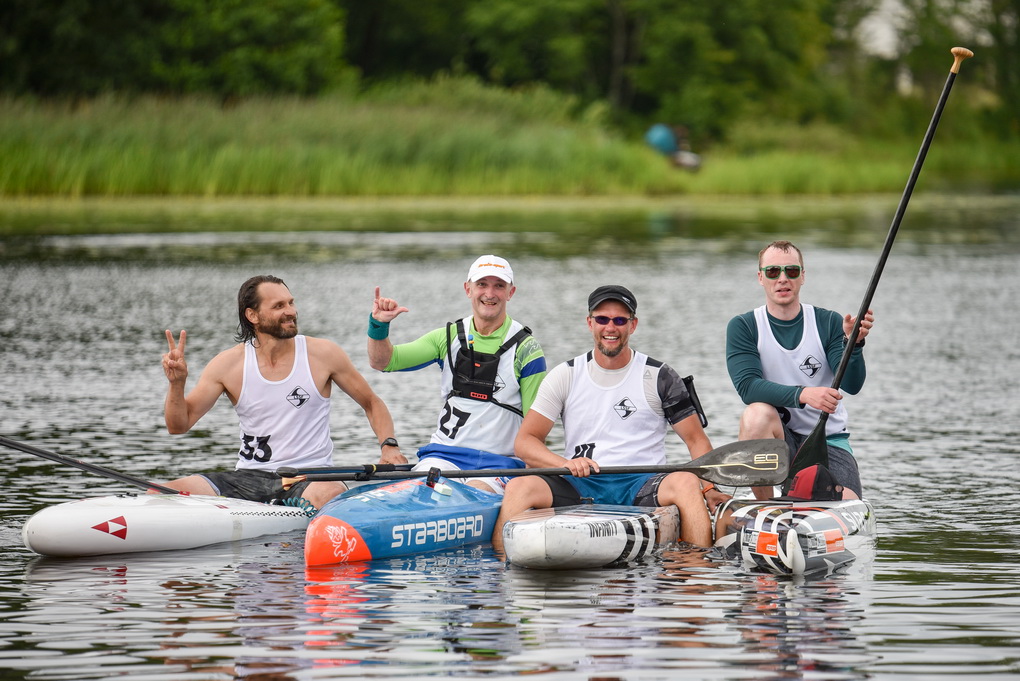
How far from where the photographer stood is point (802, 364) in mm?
8031

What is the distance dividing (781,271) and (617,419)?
43.2 inches

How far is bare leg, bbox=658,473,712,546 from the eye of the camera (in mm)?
7660

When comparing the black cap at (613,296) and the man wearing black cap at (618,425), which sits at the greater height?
the black cap at (613,296)

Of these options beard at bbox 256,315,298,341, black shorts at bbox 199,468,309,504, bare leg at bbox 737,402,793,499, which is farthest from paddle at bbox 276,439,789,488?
beard at bbox 256,315,298,341

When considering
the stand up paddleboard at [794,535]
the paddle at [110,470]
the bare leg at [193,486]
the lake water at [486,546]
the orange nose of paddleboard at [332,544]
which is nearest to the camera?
the lake water at [486,546]

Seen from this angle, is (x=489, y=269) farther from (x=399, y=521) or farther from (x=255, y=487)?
(x=255, y=487)

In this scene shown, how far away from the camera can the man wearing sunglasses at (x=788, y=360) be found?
7848 mm

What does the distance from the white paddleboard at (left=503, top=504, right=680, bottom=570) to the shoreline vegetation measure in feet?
71.5

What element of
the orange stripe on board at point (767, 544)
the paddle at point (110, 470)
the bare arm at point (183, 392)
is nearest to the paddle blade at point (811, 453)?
the orange stripe on board at point (767, 544)

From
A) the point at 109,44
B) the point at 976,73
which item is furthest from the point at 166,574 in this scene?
the point at 976,73

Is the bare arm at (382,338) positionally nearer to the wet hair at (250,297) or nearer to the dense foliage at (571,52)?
the wet hair at (250,297)

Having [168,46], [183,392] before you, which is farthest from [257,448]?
[168,46]

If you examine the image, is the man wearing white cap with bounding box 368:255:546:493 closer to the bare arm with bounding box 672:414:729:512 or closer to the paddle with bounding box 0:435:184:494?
A: the bare arm with bounding box 672:414:729:512

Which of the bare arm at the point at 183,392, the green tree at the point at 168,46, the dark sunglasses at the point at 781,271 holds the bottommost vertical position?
the bare arm at the point at 183,392
